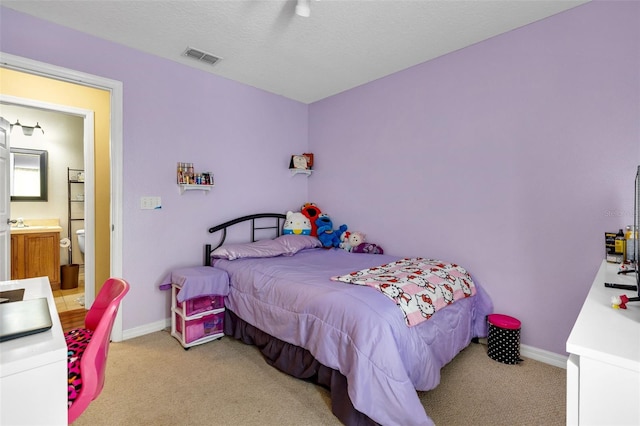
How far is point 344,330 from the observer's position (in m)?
1.69

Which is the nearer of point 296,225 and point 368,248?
point 368,248

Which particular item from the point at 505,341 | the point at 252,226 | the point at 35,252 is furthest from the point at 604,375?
the point at 35,252

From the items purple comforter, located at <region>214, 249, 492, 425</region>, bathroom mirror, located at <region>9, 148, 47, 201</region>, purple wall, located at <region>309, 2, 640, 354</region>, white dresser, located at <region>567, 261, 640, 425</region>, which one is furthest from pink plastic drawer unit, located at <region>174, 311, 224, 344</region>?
bathroom mirror, located at <region>9, 148, 47, 201</region>

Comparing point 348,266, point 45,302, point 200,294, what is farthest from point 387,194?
point 45,302

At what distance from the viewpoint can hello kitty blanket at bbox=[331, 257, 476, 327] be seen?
1.83 meters

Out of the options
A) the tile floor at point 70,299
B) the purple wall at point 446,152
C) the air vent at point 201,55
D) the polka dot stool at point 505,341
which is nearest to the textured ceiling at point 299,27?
the air vent at point 201,55

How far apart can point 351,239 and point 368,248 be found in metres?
0.26

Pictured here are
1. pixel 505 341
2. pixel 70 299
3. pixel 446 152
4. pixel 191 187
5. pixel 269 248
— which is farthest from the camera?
pixel 70 299

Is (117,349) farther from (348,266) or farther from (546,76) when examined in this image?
(546,76)

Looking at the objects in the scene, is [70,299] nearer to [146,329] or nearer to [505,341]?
[146,329]

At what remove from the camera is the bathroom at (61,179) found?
4.17 meters

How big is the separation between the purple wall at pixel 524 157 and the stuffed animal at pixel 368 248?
0.13 m

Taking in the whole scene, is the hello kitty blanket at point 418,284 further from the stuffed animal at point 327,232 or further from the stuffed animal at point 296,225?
the stuffed animal at point 296,225

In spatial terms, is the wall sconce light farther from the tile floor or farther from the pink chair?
the pink chair
